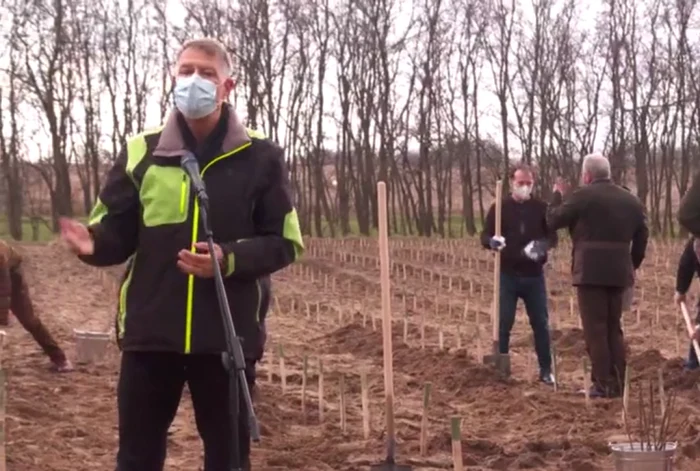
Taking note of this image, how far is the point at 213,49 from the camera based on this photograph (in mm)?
3115

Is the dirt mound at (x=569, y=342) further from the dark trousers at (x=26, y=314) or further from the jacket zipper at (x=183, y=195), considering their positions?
the jacket zipper at (x=183, y=195)

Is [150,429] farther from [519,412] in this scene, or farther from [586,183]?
[586,183]

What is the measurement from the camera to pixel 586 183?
7387 mm

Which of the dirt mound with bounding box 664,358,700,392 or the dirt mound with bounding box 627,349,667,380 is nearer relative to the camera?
the dirt mound with bounding box 664,358,700,392

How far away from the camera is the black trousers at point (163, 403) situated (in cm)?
304

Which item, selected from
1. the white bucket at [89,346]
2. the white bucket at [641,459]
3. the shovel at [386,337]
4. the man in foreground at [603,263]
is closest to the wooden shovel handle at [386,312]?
the shovel at [386,337]

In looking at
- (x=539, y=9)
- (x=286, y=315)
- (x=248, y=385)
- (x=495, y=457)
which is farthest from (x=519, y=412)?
(x=539, y=9)

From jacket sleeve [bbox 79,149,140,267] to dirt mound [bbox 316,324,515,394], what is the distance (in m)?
4.99

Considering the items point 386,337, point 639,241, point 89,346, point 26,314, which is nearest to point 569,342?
point 639,241

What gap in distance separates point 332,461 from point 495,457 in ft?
2.62

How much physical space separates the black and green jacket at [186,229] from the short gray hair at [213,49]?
0.40ft

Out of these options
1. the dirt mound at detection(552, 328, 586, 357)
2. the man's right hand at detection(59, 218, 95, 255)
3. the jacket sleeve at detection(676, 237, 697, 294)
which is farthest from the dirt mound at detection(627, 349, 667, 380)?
the man's right hand at detection(59, 218, 95, 255)

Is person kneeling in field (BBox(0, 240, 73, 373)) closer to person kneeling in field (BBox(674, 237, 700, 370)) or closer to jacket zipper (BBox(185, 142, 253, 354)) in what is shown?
person kneeling in field (BBox(674, 237, 700, 370))

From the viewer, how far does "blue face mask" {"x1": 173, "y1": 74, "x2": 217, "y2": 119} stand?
3.00m
